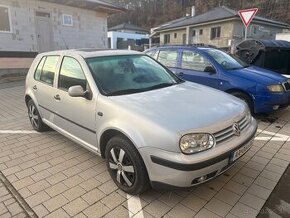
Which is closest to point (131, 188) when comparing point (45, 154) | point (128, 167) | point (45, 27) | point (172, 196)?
point (128, 167)

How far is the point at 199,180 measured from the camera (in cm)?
257

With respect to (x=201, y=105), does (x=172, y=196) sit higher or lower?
lower

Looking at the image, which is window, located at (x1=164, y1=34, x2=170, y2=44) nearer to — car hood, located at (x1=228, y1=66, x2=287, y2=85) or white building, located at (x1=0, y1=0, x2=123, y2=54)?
white building, located at (x1=0, y1=0, x2=123, y2=54)

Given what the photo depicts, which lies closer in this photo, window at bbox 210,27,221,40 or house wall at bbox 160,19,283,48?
house wall at bbox 160,19,283,48

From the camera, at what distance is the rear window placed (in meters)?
4.27

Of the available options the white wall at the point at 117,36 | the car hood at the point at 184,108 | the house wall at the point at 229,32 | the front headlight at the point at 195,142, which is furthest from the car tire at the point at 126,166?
the white wall at the point at 117,36

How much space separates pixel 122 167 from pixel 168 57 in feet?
14.2

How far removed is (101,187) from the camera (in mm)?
3230

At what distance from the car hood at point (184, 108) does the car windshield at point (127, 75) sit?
0.20 metres

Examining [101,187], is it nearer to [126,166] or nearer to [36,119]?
[126,166]

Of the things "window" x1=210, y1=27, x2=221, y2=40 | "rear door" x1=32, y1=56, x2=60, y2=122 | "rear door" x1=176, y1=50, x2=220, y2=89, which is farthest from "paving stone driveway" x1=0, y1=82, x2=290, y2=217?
"window" x1=210, y1=27, x2=221, y2=40

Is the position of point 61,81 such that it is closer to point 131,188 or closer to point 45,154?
point 45,154

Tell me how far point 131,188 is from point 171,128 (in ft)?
3.04

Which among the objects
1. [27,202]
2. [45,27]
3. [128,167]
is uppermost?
[45,27]
